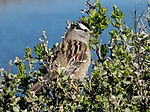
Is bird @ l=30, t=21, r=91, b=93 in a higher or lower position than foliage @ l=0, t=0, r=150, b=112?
higher

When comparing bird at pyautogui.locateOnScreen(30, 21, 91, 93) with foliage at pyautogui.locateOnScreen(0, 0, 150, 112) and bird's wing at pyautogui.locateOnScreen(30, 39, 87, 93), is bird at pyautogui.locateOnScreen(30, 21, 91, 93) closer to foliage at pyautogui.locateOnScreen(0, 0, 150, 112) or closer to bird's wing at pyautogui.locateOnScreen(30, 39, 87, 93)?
bird's wing at pyautogui.locateOnScreen(30, 39, 87, 93)

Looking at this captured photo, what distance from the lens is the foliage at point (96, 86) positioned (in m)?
2.86

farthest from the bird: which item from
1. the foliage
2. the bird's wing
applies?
the foliage

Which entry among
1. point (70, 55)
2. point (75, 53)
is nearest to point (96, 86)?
point (70, 55)

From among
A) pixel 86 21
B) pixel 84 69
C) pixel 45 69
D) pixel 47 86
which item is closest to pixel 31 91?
pixel 47 86

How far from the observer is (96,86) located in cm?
302

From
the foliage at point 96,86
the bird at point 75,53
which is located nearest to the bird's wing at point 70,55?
the bird at point 75,53

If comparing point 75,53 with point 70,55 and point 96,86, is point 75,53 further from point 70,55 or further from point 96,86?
point 96,86

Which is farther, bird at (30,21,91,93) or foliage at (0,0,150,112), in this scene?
bird at (30,21,91,93)

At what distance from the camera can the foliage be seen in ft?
9.37

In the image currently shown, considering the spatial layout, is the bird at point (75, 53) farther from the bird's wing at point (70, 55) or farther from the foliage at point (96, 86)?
the foliage at point (96, 86)

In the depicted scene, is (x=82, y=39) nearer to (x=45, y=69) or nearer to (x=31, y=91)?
(x=45, y=69)

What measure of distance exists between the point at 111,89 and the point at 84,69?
2293 millimetres

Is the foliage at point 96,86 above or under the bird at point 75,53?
under
